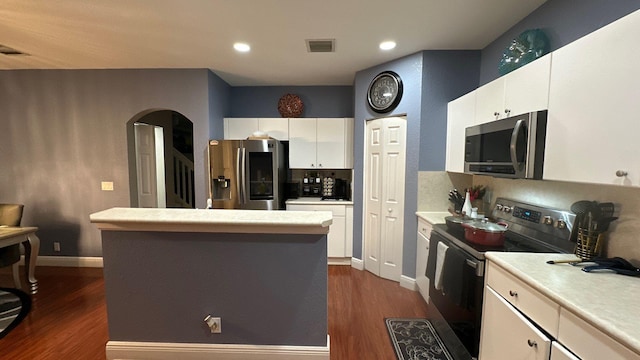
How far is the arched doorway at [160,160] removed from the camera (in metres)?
3.50

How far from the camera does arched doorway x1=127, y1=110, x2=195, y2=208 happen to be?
350cm

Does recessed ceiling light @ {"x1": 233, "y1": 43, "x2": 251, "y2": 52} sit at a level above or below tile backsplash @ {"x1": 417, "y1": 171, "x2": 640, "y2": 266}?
above

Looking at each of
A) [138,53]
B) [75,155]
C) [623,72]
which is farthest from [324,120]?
[75,155]

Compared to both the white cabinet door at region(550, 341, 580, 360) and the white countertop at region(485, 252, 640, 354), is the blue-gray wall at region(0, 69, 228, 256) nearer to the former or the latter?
the white countertop at region(485, 252, 640, 354)

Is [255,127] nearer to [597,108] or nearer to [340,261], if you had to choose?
[340,261]

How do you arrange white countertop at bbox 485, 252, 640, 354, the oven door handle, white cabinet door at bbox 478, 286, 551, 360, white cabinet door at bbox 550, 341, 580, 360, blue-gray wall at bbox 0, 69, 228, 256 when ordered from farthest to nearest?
blue-gray wall at bbox 0, 69, 228, 256, the oven door handle, white cabinet door at bbox 478, 286, 551, 360, white cabinet door at bbox 550, 341, 580, 360, white countertop at bbox 485, 252, 640, 354

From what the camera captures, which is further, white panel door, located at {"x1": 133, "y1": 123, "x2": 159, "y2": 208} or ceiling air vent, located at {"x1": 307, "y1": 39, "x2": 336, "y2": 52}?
white panel door, located at {"x1": 133, "y1": 123, "x2": 159, "y2": 208}

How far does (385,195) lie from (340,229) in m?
0.84

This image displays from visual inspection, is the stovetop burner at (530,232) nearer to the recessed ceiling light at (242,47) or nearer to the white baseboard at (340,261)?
the white baseboard at (340,261)

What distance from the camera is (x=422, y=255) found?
8.68ft

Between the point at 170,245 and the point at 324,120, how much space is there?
258 cm

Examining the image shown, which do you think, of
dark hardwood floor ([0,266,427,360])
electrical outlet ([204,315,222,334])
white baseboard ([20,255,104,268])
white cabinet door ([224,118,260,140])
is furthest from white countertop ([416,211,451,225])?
white baseboard ([20,255,104,268])

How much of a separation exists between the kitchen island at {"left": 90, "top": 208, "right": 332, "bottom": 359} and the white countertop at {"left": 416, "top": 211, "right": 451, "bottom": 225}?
1264 mm

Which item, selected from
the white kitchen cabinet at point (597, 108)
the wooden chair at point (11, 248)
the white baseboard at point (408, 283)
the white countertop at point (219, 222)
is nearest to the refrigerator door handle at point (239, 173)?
the white countertop at point (219, 222)
